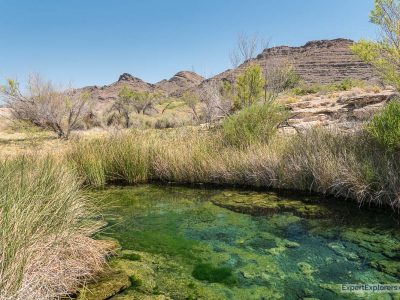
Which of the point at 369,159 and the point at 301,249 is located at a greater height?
the point at 369,159

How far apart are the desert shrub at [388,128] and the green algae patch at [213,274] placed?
12.5 ft

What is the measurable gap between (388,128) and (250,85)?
12955mm

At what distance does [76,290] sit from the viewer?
3316mm

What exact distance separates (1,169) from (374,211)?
574cm

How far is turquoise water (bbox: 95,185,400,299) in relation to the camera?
3.54 m

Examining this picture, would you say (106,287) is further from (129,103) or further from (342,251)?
(129,103)

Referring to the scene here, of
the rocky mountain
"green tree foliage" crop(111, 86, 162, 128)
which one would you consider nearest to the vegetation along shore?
"green tree foliage" crop(111, 86, 162, 128)

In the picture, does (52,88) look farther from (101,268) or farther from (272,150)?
(101,268)

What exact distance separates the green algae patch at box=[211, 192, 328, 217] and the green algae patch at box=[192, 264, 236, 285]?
82.2 inches

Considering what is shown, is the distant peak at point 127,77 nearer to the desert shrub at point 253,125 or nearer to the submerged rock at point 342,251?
the desert shrub at point 253,125

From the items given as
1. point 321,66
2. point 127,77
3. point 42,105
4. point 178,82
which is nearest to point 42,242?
point 42,105

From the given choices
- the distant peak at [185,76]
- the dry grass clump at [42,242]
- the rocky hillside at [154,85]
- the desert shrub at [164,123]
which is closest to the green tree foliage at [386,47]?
the dry grass clump at [42,242]

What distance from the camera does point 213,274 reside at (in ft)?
12.6

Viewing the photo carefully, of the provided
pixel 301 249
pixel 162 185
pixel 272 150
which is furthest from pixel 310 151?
pixel 162 185
